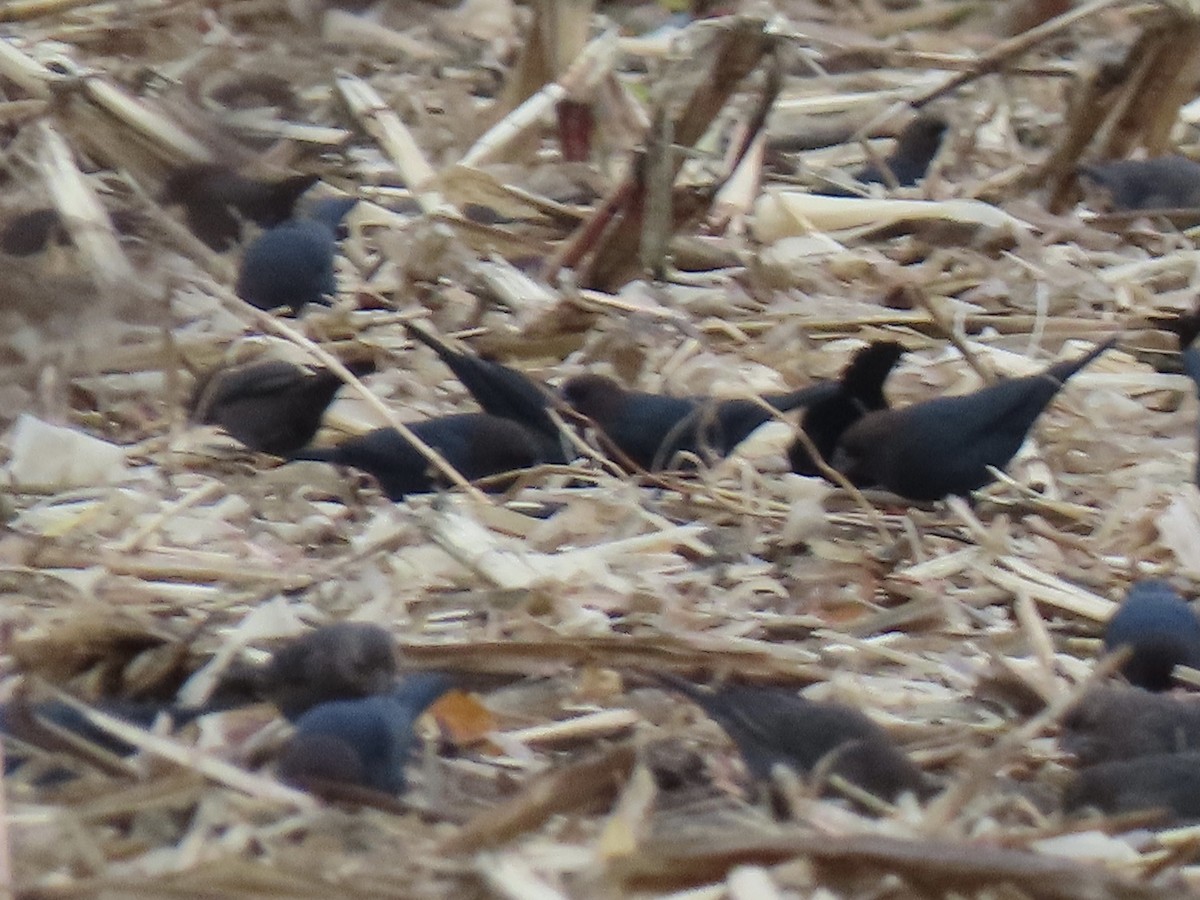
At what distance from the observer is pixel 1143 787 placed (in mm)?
2330

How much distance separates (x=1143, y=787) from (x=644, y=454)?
147 cm

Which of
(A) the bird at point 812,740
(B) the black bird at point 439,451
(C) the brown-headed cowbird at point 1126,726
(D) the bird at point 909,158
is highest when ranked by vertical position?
(A) the bird at point 812,740

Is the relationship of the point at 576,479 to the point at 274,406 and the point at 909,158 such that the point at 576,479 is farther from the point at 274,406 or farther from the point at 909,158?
the point at 909,158

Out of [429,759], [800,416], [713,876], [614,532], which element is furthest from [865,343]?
[713,876]

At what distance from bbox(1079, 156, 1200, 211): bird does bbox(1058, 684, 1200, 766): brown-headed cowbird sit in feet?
8.85

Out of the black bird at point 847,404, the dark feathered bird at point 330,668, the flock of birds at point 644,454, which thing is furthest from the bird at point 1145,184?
the dark feathered bird at point 330,668

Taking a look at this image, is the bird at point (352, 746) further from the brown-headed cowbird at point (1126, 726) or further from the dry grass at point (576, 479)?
the brown-headed cowbird at point (1126, 726)

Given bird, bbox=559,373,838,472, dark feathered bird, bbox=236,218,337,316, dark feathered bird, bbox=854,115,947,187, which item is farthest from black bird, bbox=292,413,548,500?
dark feathered bird, bbox=854,115,947,187

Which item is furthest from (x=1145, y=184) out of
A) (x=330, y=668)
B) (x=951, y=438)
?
(x=330, y=668)

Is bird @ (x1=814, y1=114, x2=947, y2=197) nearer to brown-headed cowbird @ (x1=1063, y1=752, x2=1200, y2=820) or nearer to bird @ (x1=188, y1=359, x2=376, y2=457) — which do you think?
bird @ (x1=188, y1=359, x2=376, y2=457)

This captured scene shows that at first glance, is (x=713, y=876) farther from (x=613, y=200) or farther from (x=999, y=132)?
(x=999, y=132)

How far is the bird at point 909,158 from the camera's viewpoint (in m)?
5.28

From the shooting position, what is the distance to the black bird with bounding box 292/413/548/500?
137 inches

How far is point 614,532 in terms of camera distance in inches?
131
